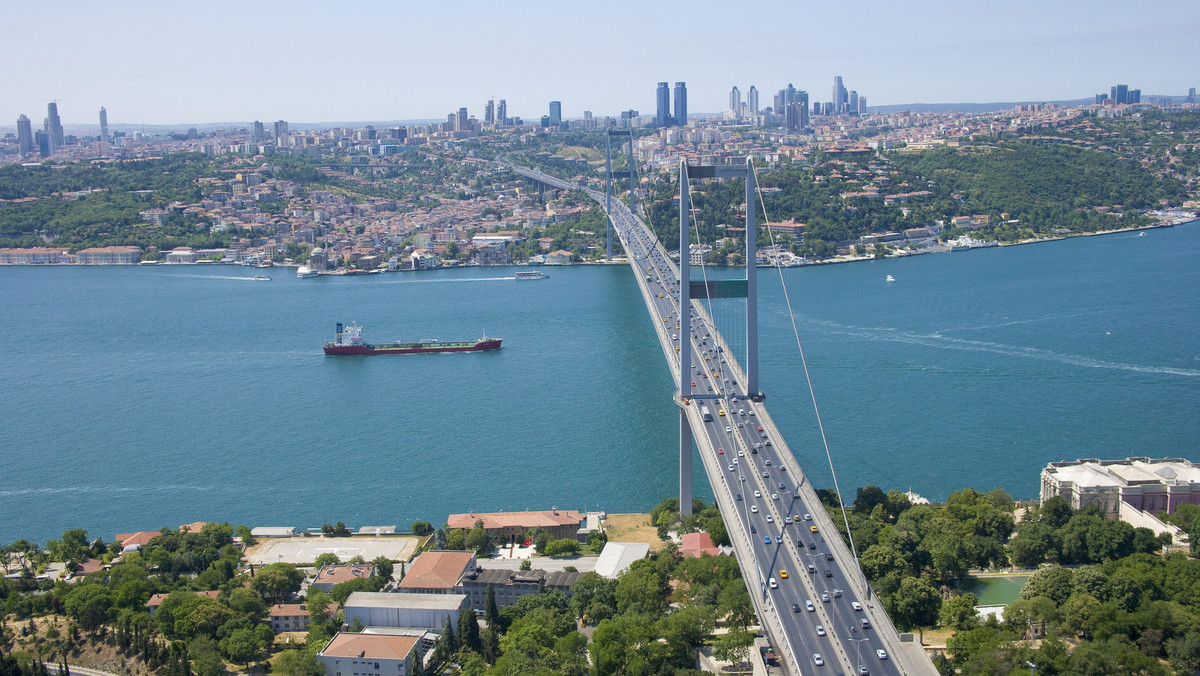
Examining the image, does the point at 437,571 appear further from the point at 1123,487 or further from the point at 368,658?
the point at 1123,487

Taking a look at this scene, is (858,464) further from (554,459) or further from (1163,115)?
(1163,115)

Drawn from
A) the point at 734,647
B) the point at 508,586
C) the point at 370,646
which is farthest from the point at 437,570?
the point at 734,647

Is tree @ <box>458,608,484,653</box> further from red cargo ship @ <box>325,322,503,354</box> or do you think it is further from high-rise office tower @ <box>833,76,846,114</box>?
high-rise office tower @ <box>833,76,846,114</box>

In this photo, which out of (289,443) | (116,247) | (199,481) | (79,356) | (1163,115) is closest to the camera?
(199,481)

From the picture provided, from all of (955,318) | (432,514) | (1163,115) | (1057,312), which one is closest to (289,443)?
(432,514)

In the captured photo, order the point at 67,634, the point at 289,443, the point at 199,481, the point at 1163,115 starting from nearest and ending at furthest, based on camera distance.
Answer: the point at 67,634, the point at 199,481, the point at 289,443, the point at 1163,115

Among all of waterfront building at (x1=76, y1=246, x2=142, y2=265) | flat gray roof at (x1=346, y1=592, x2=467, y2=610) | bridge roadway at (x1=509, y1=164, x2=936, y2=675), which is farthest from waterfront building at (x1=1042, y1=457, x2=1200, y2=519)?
waterfront building at (x1=76, y1=246, x2=142, y2=265)
